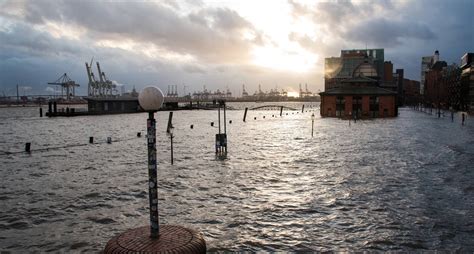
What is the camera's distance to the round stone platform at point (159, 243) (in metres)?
7.22

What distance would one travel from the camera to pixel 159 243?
24.9 feet

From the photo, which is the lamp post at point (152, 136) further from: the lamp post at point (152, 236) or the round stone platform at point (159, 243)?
the round stone platform at point (159, 243)

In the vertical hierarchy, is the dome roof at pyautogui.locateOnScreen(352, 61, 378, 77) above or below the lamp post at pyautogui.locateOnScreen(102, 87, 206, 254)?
above

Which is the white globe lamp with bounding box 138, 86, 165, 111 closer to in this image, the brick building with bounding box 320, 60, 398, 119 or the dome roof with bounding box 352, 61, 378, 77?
the brick building with bounding box 320, 60, 398, 119

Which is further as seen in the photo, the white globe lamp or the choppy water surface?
the choppy water surface

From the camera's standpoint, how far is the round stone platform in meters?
7.22

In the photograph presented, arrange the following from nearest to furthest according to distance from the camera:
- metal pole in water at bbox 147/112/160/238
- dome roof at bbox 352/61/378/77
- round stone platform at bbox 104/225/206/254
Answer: round stone platform at bbox 104/225/206/254 < metal pole in water at bbox 147/112/160/238 < dome roof at bbox 352/61/378/77

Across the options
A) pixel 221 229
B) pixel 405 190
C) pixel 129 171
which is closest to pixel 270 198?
pixel 221 229

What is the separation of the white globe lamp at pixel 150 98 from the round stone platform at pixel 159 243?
2.72 metres

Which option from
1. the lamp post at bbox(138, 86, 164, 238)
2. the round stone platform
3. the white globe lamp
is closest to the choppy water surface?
the round stone platform

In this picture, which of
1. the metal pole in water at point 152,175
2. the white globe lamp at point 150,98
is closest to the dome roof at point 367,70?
the white globe lamp at point 150,98

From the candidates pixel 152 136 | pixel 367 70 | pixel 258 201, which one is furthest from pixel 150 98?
pixel 367 70

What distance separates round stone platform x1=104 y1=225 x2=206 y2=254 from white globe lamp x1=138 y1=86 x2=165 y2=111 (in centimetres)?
272

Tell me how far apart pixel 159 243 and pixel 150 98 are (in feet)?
9.65
